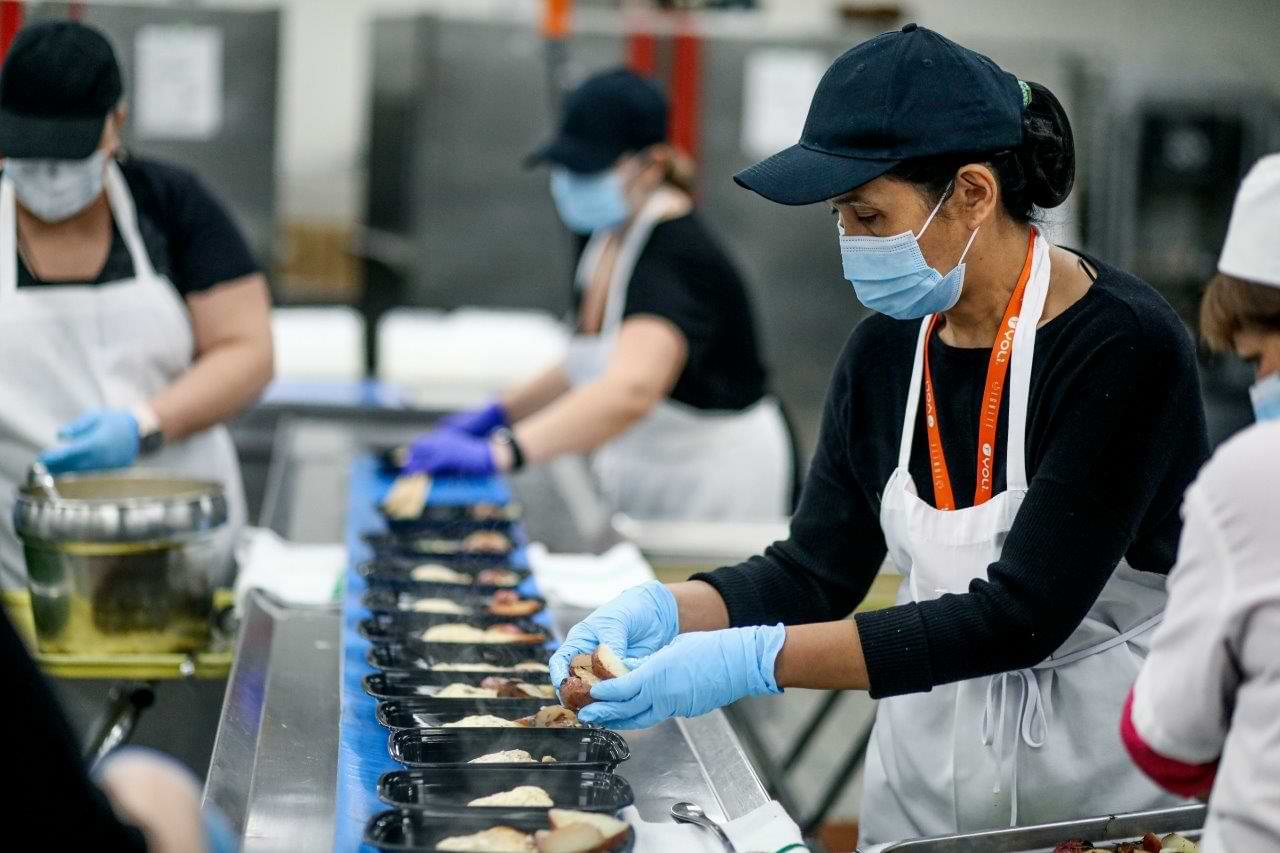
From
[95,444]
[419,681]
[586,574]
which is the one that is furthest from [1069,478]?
[95,444]

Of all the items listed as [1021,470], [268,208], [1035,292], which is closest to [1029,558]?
[1021,470]

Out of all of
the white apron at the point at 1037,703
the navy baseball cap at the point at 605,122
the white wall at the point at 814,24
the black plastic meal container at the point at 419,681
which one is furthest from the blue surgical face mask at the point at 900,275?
the white wall at the point at 814,24

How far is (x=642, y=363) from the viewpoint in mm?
3359

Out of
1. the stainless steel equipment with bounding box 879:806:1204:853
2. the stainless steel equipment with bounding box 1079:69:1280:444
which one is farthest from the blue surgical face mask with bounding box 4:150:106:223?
the stainless steel equipment with bounding box 1079:69:1280:444

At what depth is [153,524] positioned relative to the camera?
7.28 feet

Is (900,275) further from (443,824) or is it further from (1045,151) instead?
(443,824)

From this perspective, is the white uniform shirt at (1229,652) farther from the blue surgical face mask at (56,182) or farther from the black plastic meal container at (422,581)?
the blue surgical face mask at (56,182)

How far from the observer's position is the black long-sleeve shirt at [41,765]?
3.43 ft

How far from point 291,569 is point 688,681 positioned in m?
1.24

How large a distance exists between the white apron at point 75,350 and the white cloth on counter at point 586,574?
2.00ft

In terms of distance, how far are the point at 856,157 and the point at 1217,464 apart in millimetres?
614

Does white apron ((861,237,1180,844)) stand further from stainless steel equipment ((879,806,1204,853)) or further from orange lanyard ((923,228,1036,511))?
stainless steel equipment ((879,806,1204,853))

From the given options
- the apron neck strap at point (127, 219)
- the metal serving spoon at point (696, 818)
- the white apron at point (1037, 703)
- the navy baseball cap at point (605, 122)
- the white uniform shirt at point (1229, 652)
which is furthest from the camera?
the navy baseball cap at point (605, 122)

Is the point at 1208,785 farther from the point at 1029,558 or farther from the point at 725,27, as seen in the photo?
the point at 725,27
